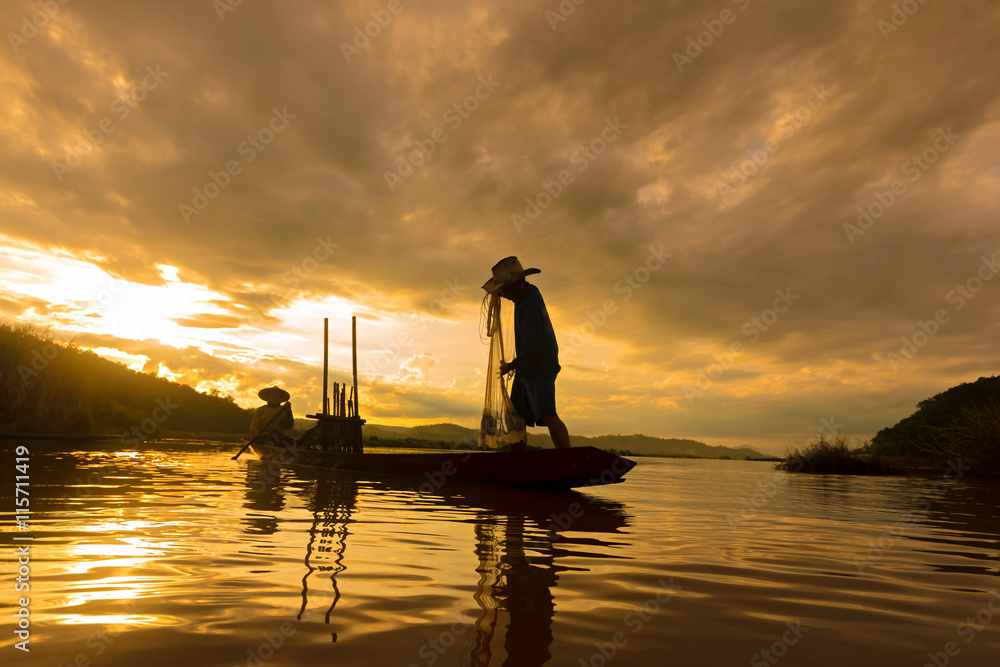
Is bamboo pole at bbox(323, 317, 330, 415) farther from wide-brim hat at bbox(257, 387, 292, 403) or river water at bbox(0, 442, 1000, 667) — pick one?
river water at bbox(0, 442, 1000, 667)

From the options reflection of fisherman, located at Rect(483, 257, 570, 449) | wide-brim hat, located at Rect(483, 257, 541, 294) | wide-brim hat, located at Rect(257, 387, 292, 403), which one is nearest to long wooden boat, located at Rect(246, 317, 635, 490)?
reflection of fisherman, located at Rect(483, 257, 570, 449)

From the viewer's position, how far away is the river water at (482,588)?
176cm

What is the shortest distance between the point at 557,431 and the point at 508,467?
93 centimetres

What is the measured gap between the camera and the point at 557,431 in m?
7.25

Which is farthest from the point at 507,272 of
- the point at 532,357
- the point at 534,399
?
the point at 534,399

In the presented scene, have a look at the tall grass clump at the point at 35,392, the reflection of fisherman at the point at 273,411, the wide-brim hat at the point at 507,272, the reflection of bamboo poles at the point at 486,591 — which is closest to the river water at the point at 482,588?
the reflection of bamboo poles at the point at 486,591

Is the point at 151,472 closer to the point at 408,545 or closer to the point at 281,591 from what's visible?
the point at 408,545

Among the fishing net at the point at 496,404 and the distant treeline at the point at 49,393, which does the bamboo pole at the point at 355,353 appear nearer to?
the fishing net at the point at 496,404

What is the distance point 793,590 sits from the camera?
104 inches

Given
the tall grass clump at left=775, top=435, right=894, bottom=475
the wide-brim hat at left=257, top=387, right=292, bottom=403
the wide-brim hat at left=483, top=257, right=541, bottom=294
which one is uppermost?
the wide-brim hat at left=483, top=257, right=541, bottom=294

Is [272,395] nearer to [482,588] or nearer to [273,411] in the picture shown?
[273,411]

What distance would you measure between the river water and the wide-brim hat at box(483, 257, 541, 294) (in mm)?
3473

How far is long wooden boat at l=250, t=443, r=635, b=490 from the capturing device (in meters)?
6.76

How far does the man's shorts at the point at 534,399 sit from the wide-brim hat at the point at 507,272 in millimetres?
1409
